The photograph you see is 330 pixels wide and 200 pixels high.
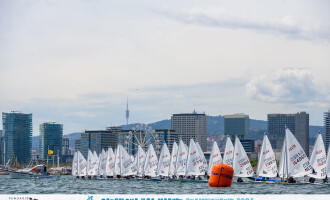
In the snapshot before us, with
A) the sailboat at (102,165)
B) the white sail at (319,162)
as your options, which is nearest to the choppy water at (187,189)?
the white sail at (319,162)

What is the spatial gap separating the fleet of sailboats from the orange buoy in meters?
12.5

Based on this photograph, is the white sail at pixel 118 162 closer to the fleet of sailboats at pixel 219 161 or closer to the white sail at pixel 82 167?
the fleet of sailboats at pixel 219 161

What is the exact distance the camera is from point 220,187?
85125 millimetres

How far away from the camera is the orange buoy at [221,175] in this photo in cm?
8368

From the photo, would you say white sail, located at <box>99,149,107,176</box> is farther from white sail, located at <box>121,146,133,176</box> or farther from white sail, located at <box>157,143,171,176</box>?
A: white sail, located at <box>157,143,171,176</box>

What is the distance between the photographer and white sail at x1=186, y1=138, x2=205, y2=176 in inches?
4213

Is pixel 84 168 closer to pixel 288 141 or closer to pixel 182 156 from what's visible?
pixel 182 156

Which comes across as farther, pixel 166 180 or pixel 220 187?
pixel 166 180

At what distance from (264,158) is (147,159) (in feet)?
109

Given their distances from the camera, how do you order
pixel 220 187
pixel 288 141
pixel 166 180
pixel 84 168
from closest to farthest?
pixel 220 187
pixel 288 141
pixel 166 180
pixel 84 168

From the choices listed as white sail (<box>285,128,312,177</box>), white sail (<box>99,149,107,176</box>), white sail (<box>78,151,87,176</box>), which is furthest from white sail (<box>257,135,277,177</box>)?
white sail (<box>78,151,87,176</box>)

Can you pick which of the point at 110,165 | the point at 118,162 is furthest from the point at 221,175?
the point at 110,165

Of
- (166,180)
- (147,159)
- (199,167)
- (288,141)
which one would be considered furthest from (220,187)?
(147,159)

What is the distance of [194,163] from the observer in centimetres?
10719
